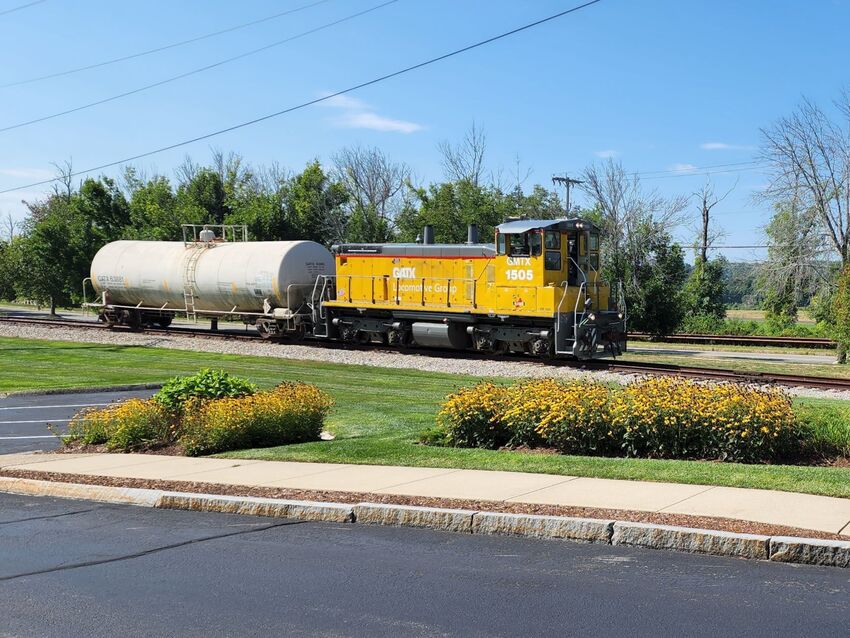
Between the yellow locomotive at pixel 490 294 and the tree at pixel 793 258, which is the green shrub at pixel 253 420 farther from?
the tree at pixel 793 258

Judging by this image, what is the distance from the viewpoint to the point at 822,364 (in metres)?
29.8

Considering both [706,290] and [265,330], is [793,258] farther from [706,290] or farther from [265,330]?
[265,330]

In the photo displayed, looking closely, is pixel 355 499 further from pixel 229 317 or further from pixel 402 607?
pixel 229 317

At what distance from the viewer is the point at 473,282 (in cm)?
2783

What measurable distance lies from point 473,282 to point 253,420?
609 inches

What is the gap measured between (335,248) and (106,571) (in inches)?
1005

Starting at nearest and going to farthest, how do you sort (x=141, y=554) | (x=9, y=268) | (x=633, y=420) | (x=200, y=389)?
(x=141, y=554) < (x=633, y=420) < (x=200, y=389) < (x=9, y=268)

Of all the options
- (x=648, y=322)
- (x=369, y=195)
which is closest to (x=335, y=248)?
(x=648, y=322)

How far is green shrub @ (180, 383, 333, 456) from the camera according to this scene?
12.9 meters

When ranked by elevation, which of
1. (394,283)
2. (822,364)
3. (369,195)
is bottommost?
(822,364)

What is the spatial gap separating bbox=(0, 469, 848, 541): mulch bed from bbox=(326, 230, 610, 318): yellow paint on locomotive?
16.7 metres

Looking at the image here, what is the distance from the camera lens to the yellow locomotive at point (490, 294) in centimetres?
2597

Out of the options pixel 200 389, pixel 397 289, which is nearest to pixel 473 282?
pixel 397 289

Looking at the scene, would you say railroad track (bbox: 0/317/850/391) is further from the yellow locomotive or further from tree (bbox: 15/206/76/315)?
tree (bbox: 15/206/76/315)
